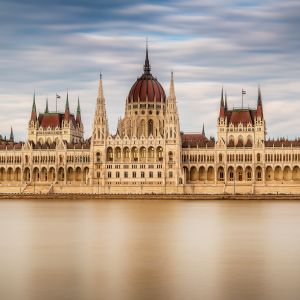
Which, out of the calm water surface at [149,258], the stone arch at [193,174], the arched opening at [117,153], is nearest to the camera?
the calm water surface at [149,258]

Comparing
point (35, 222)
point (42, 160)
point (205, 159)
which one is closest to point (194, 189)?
point (205, 159)

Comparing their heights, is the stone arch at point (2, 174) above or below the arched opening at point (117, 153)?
below

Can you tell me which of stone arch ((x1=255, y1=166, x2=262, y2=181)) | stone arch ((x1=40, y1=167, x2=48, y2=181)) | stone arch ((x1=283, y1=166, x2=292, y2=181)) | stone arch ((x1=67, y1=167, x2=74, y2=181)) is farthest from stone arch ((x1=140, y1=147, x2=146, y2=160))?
stone arch ((x1=283, y1=166, x2=292, y2=181))

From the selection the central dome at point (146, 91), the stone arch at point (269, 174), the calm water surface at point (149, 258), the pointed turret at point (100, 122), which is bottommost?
the calm water surface at point (149, 258)

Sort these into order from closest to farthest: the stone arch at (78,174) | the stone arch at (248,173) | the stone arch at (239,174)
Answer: the stone arch at (248,173) → the stone arch at (239,174) → the stone arch at (78,174)

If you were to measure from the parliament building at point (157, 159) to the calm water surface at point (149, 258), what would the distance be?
54728mm

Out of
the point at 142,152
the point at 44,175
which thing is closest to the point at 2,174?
the point at 44,175

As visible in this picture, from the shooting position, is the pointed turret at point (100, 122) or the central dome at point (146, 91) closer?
the pointed turret at point (100, 122)

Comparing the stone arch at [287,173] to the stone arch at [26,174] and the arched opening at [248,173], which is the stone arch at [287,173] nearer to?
the arched opening at [248,173]

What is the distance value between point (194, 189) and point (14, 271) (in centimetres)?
8757

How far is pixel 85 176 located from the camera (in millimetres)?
132375

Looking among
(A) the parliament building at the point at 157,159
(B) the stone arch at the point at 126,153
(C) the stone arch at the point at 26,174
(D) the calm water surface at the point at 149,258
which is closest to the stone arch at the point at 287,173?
(A) the parliament building at the point at 157,159

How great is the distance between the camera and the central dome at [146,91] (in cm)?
14112

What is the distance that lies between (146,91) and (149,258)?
3970 inches
